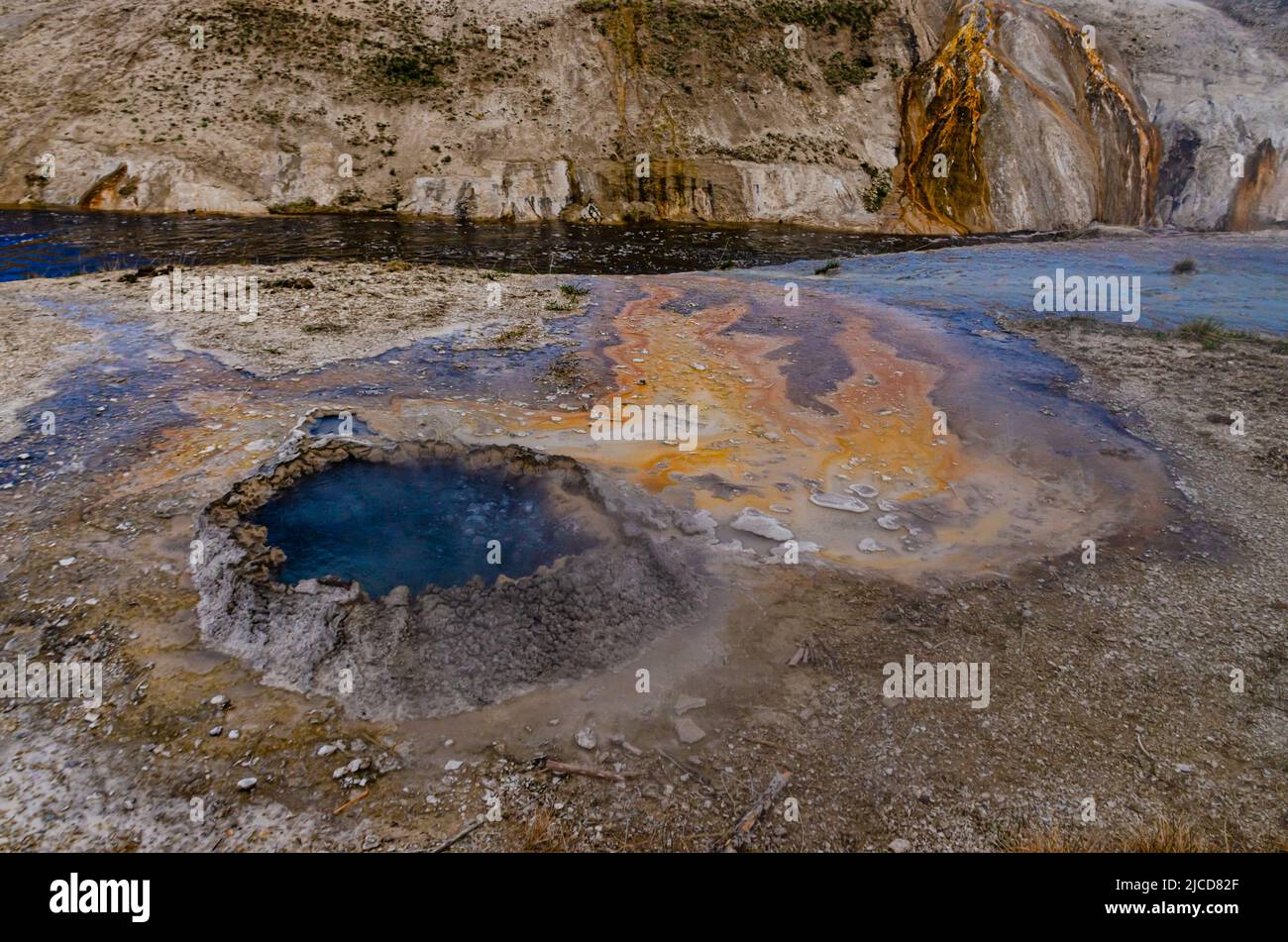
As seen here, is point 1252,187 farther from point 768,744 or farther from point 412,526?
point 412,526

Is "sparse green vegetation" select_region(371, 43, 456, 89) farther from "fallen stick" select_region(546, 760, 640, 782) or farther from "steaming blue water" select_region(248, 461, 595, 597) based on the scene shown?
"fallen stick" select_region(546, 760, 640, 782)

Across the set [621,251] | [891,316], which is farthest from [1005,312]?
[621,251]

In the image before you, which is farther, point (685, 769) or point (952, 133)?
point (952, 133)

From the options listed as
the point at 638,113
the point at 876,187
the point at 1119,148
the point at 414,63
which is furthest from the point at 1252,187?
the point at 414,63

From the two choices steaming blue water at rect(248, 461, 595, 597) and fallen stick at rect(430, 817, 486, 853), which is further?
steaming blue water at rect(248, 461, 595, 597)

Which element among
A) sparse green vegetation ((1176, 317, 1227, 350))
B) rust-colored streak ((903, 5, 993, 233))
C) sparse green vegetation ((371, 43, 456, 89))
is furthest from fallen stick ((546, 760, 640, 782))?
sparse green vegetation ((371, 43, 456, 89))

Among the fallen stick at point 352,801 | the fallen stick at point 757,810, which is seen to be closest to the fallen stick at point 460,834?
the fallen stick at point 352,801

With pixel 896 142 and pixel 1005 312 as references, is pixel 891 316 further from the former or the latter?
pixel 896 142
